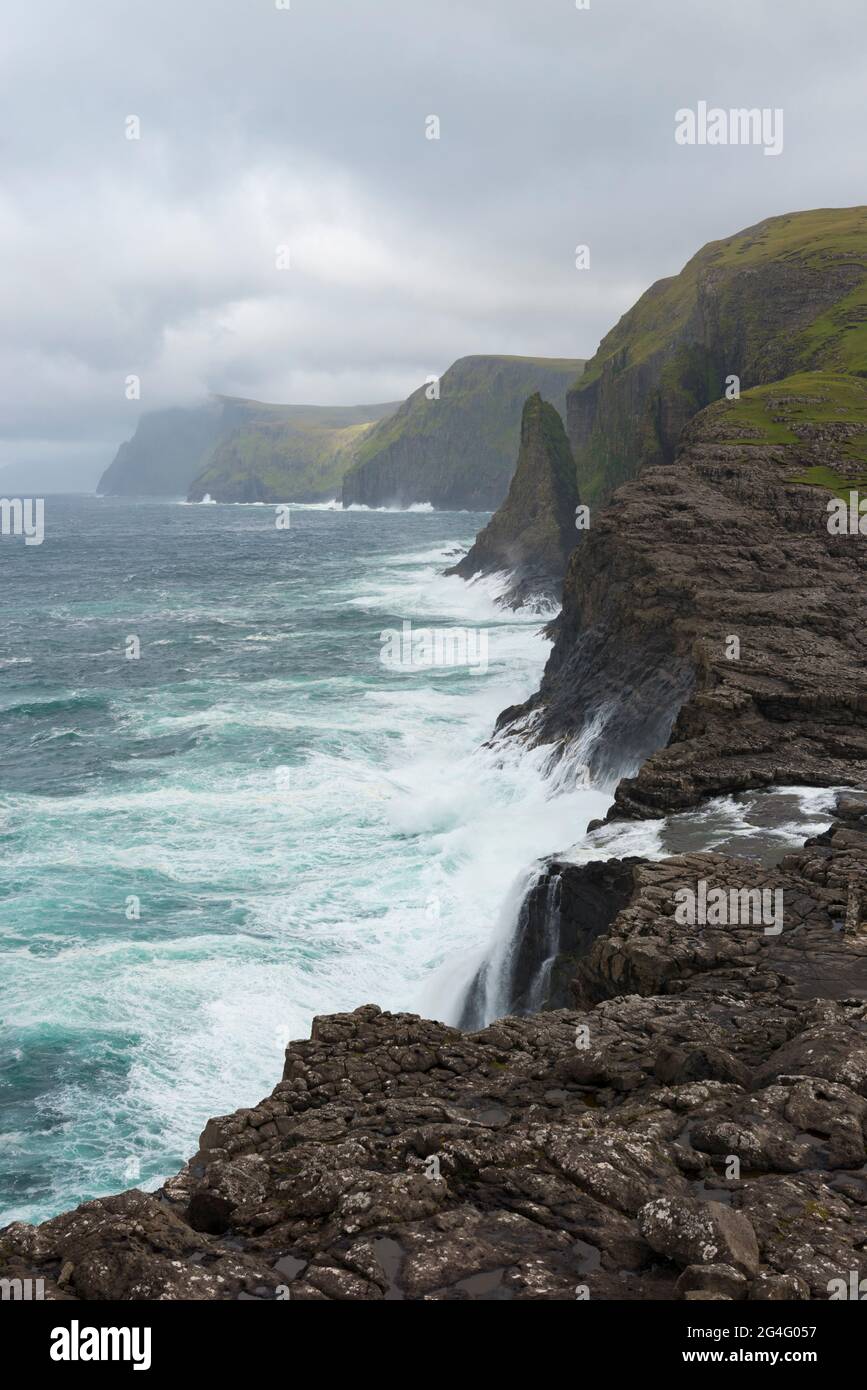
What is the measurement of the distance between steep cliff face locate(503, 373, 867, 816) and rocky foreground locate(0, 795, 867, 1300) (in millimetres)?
10589

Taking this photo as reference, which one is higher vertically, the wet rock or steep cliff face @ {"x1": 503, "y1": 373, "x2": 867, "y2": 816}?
steep cliff face @ {"x1": 503, "y1": 373, "x2": 867, "y2": 816}

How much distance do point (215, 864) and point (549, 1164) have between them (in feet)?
79.7

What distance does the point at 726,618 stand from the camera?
34.0 m

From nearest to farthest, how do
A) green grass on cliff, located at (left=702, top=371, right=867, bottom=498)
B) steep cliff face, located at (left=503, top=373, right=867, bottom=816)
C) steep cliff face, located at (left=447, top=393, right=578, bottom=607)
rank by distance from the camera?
steep cliff face, located at (left=503, top=373, right=867, bottom=816) → green grass on cliff, located at (left=702, top=371, right=867, bottom=498) → steep cliff face, located at (left=447, top=393, right=578, bottom=607)

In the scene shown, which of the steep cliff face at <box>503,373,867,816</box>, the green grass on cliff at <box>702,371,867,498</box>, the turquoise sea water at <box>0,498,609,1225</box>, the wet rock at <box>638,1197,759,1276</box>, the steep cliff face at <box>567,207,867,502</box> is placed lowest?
the turquoise sea water at <box>0,498,609,1225</box>

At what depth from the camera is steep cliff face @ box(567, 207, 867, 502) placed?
67.2m

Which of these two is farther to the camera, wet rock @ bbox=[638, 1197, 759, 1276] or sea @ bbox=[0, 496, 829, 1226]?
sea @ bbox=[0, 496, 829, 1226]

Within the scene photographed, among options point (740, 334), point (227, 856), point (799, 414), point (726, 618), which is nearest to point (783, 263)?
point (740, 334)

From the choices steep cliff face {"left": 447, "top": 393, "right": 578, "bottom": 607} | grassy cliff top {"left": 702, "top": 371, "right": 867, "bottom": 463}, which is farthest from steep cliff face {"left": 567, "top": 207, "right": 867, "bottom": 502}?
grassy cliff top {"left": 702, "top": 371, "right": 867, "bottom": 463}

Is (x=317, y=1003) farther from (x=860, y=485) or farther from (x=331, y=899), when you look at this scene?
(x=860, y=485)

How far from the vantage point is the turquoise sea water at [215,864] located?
22078 mm

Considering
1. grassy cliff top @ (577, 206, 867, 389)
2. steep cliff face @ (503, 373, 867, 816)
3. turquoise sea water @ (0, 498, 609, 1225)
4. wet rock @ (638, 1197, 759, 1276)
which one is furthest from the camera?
grassy cliff top @ (577, 206, 867, 389)

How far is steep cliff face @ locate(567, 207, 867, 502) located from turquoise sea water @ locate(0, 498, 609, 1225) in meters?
20.4

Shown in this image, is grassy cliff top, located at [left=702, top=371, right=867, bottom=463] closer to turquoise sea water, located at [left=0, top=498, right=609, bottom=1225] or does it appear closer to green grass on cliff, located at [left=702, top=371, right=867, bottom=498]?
green grass on cliff, located at [left=702, top=371, right=867, bottom=498]
